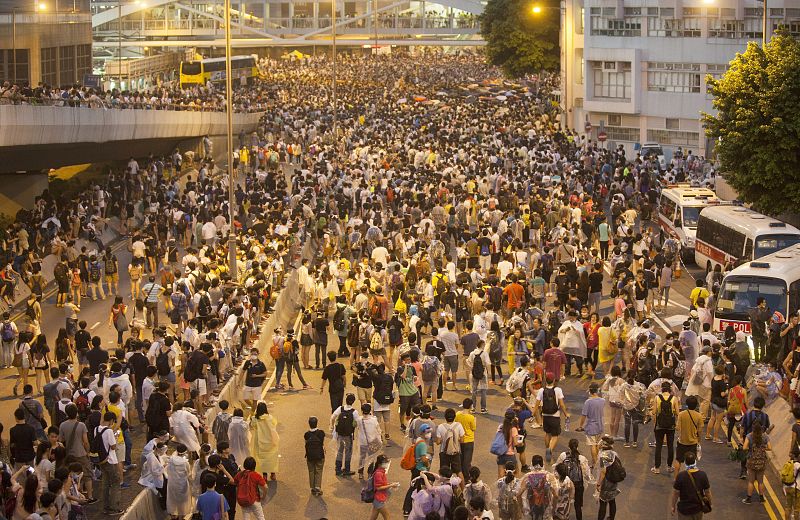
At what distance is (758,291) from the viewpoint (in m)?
27.6

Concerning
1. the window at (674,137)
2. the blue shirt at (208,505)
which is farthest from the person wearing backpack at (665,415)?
the window at (674,137)

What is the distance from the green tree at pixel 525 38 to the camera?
82.4 m

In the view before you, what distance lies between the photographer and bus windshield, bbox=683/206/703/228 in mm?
38500

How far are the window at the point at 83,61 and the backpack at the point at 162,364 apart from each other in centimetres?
4898

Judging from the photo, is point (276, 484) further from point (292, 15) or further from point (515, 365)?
point (292, 15)

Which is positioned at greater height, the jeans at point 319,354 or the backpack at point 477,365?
the backpack at point 477,365

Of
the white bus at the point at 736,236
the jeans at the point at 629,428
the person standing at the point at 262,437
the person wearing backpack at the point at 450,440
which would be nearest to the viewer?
the person wearing backpack at the point at 450,440

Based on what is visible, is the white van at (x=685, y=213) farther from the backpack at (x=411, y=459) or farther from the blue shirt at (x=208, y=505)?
the blue shirt at (x=208, y=505)

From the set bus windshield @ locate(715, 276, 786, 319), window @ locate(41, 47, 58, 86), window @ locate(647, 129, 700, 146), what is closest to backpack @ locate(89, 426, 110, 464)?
bus windshield @ locate(715, 276, 786, 319)

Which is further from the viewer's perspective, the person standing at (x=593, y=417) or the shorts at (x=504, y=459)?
the person standing at (x=593, y=417)

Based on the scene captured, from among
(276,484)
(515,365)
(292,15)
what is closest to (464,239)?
(515,365)

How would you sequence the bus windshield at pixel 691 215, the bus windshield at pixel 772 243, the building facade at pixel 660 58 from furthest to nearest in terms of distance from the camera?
the building facade at pixel 660 58, the bus windshield at pixel 691 215, the bus windshield at pixel 772 243

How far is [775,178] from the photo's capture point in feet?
123

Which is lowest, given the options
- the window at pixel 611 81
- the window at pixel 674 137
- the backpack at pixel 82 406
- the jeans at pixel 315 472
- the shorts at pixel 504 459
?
the jeans at pixel 315 472
